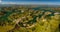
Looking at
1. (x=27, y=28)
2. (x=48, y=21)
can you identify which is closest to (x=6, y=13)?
(x=27, y=28)

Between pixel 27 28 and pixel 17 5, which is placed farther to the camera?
pixel 17 5

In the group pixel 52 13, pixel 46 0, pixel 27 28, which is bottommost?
pixel 27 28

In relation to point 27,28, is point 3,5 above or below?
above

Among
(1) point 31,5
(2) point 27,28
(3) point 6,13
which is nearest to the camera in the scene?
(2) point 27,28

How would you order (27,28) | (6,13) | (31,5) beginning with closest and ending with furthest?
(27,28)
(6,13)
(31,5)

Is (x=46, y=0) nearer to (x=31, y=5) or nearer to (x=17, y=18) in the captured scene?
(x=31, y=5)

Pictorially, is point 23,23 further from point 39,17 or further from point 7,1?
point 7,1
